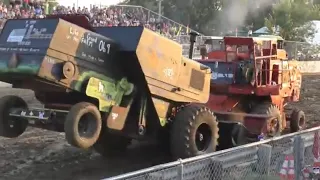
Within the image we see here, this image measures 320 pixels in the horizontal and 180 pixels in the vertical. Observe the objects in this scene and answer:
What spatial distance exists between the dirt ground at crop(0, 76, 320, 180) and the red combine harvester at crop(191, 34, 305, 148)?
2.33 meters

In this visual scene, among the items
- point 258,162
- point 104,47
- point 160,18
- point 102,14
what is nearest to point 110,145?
point 104,47

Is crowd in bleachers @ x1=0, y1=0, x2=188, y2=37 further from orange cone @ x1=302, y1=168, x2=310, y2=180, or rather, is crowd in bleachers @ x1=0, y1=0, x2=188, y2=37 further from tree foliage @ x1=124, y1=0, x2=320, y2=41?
tree foliage @ x1=124, y1=0, x2=320, y2=41

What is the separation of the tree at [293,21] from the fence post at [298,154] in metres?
36.9

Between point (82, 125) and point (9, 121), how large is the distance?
1192 mm

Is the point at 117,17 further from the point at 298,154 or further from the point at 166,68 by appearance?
the point at 298,154

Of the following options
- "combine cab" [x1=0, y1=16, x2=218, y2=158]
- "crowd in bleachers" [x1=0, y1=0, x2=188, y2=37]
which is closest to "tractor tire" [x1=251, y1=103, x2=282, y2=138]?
"combine cab" [x1=0, y1=16, x2=218, y2=158]

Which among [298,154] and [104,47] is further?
[104,47]

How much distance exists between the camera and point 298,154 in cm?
673

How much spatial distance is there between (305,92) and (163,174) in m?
18.4

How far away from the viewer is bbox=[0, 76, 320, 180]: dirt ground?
8.58 m

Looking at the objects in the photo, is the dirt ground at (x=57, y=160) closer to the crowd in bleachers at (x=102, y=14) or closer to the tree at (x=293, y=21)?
the crowd in bleachers at (x=102, y=14)

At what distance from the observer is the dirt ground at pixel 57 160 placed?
858cm

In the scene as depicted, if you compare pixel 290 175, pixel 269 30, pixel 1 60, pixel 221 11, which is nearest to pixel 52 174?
pixel 1 60

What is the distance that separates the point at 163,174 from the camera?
512 cm
